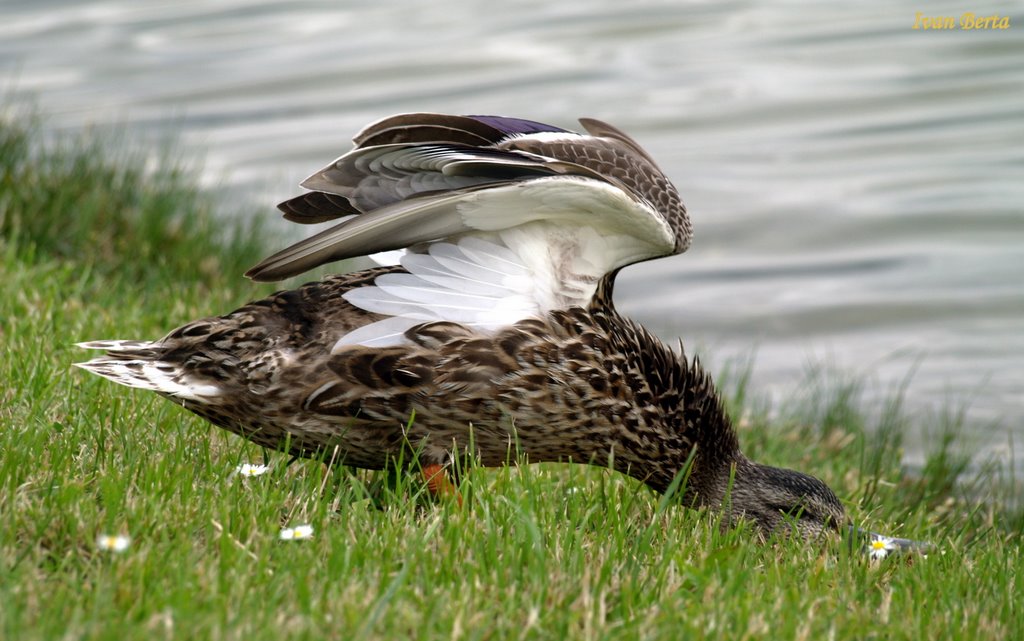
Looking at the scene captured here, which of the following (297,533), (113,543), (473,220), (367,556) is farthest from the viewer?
(473,220)

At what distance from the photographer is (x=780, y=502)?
4754mm

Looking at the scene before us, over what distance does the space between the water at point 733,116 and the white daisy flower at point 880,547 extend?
12.6 feet

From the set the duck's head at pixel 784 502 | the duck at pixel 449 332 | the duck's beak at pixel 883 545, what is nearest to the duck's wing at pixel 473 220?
the duck at pixel 449 332

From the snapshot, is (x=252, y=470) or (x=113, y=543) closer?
(x=113, y=543)

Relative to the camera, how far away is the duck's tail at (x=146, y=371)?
4.21m

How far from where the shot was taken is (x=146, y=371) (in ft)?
14.1

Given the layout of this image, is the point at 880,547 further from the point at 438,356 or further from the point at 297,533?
the point at 297,533

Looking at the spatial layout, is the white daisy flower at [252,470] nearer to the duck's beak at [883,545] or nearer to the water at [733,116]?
the duck's beak at [883,545]

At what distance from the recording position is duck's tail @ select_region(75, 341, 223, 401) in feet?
13.8

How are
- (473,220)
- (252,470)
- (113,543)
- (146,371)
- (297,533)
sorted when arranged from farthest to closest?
(146,371) < (473,220) < (252,470) < (297,533) < (113,543)

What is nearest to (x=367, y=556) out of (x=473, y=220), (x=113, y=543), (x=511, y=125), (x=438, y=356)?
(x=113, y=543)

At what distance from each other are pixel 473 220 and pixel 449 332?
368 mm

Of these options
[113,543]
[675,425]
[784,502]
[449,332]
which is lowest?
[784,502]

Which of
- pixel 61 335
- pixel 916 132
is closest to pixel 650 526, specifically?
pixel 61 335
